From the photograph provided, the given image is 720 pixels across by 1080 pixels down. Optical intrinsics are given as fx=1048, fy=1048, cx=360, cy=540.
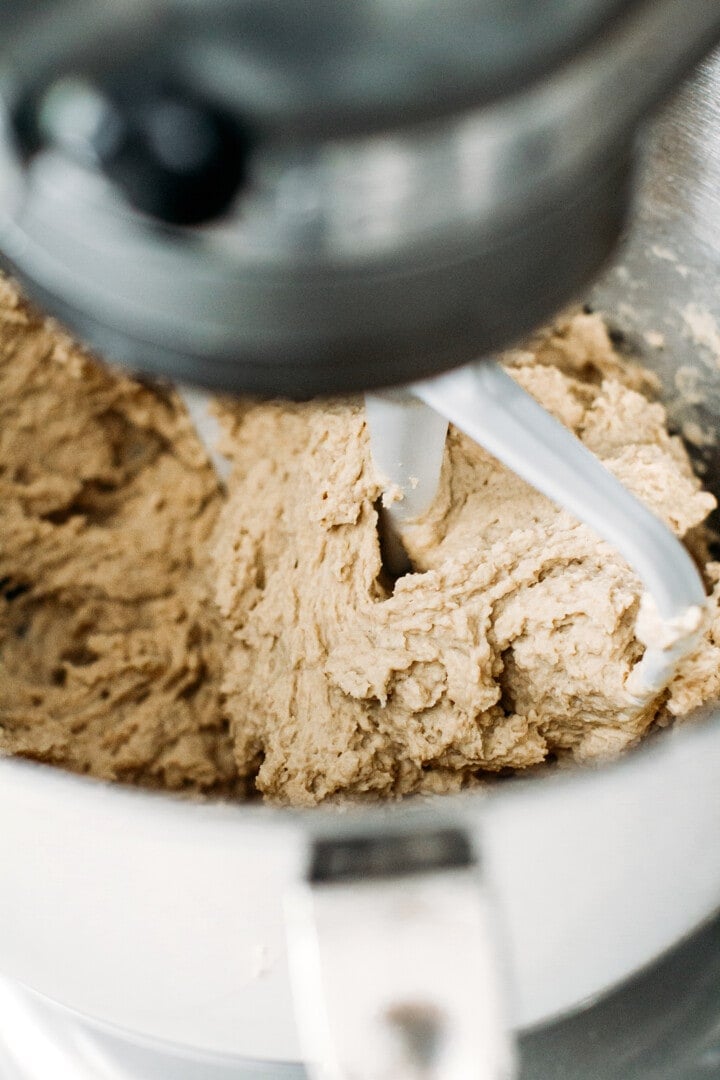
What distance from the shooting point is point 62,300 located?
0.40 m

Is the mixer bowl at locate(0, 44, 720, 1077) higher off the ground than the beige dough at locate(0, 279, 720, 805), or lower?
higher

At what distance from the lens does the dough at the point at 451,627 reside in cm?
76

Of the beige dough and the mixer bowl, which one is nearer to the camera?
the mixer bowl

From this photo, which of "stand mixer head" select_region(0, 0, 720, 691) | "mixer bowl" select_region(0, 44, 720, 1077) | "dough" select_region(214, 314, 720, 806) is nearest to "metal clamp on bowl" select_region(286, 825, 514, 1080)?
"mixer bowl" select_region(0, 44, 720, 1077)

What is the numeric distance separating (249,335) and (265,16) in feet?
0.33

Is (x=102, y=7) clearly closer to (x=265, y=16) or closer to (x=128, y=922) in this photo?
(x=265, y=16)

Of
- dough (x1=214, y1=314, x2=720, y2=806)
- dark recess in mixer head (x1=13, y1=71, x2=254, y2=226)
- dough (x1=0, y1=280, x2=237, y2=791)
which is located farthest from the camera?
dough (x1=0, y1=280, x2=237, y2=791)

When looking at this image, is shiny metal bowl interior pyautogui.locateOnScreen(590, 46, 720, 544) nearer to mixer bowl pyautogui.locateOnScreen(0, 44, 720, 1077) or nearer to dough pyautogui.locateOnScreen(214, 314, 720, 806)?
dough pyautogui.locateOnScreen(214, 314, 720, 806)

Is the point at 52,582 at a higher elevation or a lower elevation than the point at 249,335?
lower

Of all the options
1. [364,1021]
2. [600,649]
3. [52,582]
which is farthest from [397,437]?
[52,582]

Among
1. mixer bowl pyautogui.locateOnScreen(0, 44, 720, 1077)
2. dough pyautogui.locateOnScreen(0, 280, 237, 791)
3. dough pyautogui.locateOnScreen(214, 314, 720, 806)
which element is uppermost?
mixer bowl pyautogui.locateOnScreen(0, 44, 720, 1077)

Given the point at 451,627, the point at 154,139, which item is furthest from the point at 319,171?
the point at 451,627

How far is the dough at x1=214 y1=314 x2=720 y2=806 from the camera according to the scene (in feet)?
2.51

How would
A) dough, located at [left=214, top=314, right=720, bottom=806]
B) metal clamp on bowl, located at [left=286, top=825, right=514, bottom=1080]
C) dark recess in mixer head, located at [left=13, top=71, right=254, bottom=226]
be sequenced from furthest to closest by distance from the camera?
dough, located at [left=214, top=314, right=720, bottom=806] < metal clamp on bowl, located at [left=286, top=825, right=514, bottom=1080] < dark recess in mixer head, located at [left=13, top=71, right=254, bottom=226]
